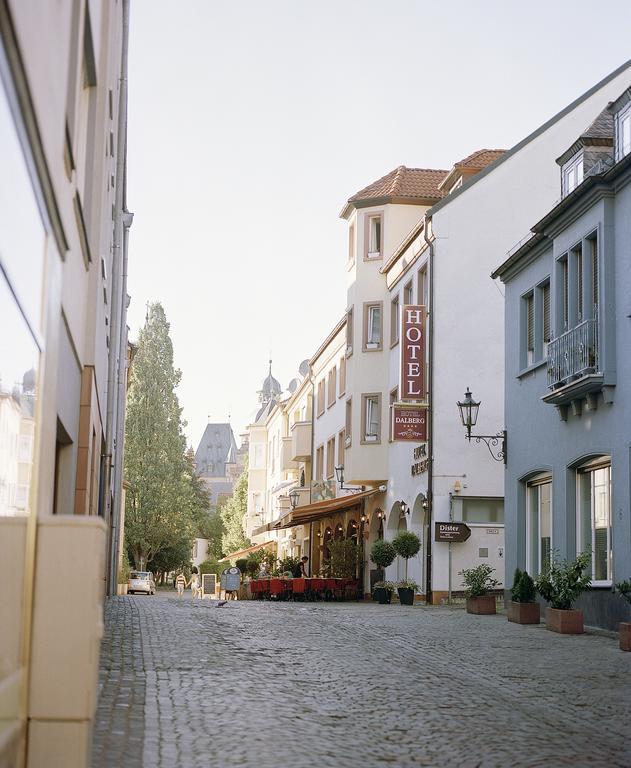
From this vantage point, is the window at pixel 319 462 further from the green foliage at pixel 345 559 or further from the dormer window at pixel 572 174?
the dormer window at pixel 572 174

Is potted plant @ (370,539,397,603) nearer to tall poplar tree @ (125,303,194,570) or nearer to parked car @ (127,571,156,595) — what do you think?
parked car @ (127,571,156,595)

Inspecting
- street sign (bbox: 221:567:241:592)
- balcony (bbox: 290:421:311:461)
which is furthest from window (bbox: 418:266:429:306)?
balcony (bbox: 290:421:311:461)

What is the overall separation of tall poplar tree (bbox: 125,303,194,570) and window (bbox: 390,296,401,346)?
34.9 m

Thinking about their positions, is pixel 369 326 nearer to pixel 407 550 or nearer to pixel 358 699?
pixel 407 550

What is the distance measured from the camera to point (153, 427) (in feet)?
228

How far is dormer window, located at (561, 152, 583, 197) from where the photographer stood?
839 inches

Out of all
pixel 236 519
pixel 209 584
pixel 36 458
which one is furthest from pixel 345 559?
pixel 236 519

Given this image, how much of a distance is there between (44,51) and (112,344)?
50.9 ft

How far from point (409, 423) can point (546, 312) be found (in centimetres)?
865

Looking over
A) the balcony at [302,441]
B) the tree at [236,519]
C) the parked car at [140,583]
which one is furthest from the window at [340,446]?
the tree at [236,519]

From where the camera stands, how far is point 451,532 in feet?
95.4

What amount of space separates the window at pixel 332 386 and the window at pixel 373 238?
8.76m

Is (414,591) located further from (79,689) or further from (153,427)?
(153,427)

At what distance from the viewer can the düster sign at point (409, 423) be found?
100ft
